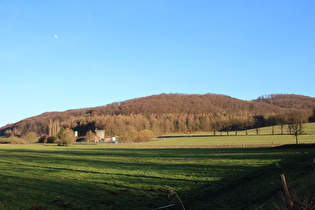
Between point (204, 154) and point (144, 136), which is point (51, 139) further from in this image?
point (204, 154)

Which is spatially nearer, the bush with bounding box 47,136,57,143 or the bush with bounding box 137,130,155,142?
the bush with bounding box 137,130,155,142

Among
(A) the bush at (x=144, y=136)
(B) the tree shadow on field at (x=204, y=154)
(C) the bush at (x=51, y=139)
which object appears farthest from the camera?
(C) the bush at (x=51, y=139)

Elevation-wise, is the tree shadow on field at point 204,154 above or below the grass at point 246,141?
above

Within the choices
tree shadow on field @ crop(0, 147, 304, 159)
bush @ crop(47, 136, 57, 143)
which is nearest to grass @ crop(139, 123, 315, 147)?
tree shadow on field @ crop(0, 147, 304, 159)

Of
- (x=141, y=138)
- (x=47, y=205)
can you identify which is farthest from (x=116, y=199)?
(x=141, y=138)

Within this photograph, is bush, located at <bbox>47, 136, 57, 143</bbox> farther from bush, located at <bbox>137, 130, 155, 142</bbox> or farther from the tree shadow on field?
the tree shadow on field

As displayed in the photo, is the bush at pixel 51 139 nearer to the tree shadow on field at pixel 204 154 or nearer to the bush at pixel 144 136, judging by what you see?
the bush at pixel 144 136

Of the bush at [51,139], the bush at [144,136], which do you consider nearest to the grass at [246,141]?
the bush at [144,136]

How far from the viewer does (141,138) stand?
347 ft

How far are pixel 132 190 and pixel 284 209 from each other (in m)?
10.8

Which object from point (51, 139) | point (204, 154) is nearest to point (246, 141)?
point (204, 154)

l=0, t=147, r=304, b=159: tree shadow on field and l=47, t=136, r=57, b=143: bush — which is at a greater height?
l=0, t=147, r=304, b=159: tree shadow on field

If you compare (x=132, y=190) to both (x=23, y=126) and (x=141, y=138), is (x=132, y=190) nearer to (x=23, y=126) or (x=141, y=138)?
(x=141, y=138)

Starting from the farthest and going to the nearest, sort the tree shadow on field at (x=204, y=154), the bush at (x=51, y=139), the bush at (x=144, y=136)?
the bush at (x=51, y=139) < the bush at (x=144, y=136) < the tree shadow on field at (x=204, y=154)
